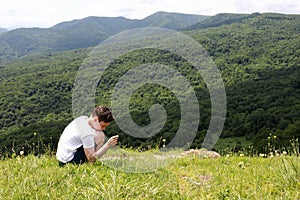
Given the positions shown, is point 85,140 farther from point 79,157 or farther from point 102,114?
point 102,114

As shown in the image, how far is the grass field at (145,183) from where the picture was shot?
3.36 metres

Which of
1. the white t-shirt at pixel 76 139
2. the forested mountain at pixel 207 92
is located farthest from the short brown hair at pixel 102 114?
the forested mountain at pixel 207 92

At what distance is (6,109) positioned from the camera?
103000mm

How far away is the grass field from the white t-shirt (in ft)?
1.12

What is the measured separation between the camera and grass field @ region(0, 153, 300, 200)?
3.36m

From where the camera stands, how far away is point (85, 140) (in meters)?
5.29

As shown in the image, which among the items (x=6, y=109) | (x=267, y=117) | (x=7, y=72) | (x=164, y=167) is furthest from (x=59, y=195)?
(x=7, y=72)

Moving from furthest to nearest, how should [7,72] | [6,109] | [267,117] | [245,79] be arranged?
[7,72] < [245,79] < [6,109] < [267,117]

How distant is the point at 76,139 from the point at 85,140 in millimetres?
287

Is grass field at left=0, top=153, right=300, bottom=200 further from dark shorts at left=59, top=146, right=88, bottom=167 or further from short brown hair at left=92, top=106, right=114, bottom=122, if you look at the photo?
short brown hair at left=92, top=106, right=114, bottom=122

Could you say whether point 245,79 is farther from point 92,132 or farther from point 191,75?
point 92,132

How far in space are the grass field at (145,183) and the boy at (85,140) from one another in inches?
10.1

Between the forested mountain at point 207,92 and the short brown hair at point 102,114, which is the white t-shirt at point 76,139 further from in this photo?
the forested mountain at point 207,92

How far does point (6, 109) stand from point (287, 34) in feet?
487
